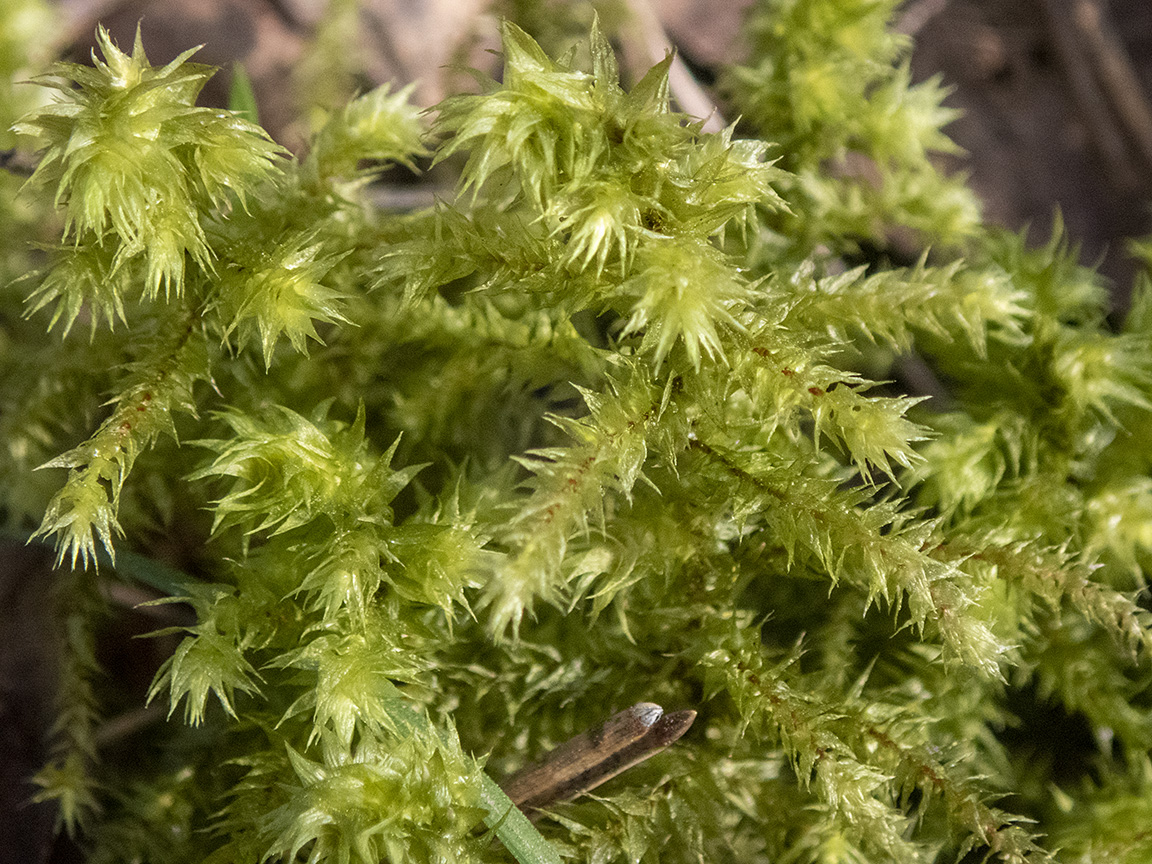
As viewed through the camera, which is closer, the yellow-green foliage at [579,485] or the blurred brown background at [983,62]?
the yellow-green foliage at [579,485]

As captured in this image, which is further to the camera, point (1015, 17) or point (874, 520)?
point (1015, 17)

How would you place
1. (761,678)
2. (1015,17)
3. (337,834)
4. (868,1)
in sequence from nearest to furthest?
(337,834) < (761,678) < (868,1) < (1015,17)

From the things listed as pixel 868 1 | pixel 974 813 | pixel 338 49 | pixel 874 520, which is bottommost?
pixel 974 813

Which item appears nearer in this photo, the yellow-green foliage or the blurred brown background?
the yellow-green foliage

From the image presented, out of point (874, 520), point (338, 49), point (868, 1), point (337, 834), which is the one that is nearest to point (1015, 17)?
point (868, 1)

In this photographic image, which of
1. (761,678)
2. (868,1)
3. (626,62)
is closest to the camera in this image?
(761,678)

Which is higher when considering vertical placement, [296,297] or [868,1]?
[296,297]

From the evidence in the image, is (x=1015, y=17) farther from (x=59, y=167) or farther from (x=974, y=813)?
(x=59, y=167)

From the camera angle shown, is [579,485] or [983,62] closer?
[579,485]

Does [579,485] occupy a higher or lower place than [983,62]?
→ higher
